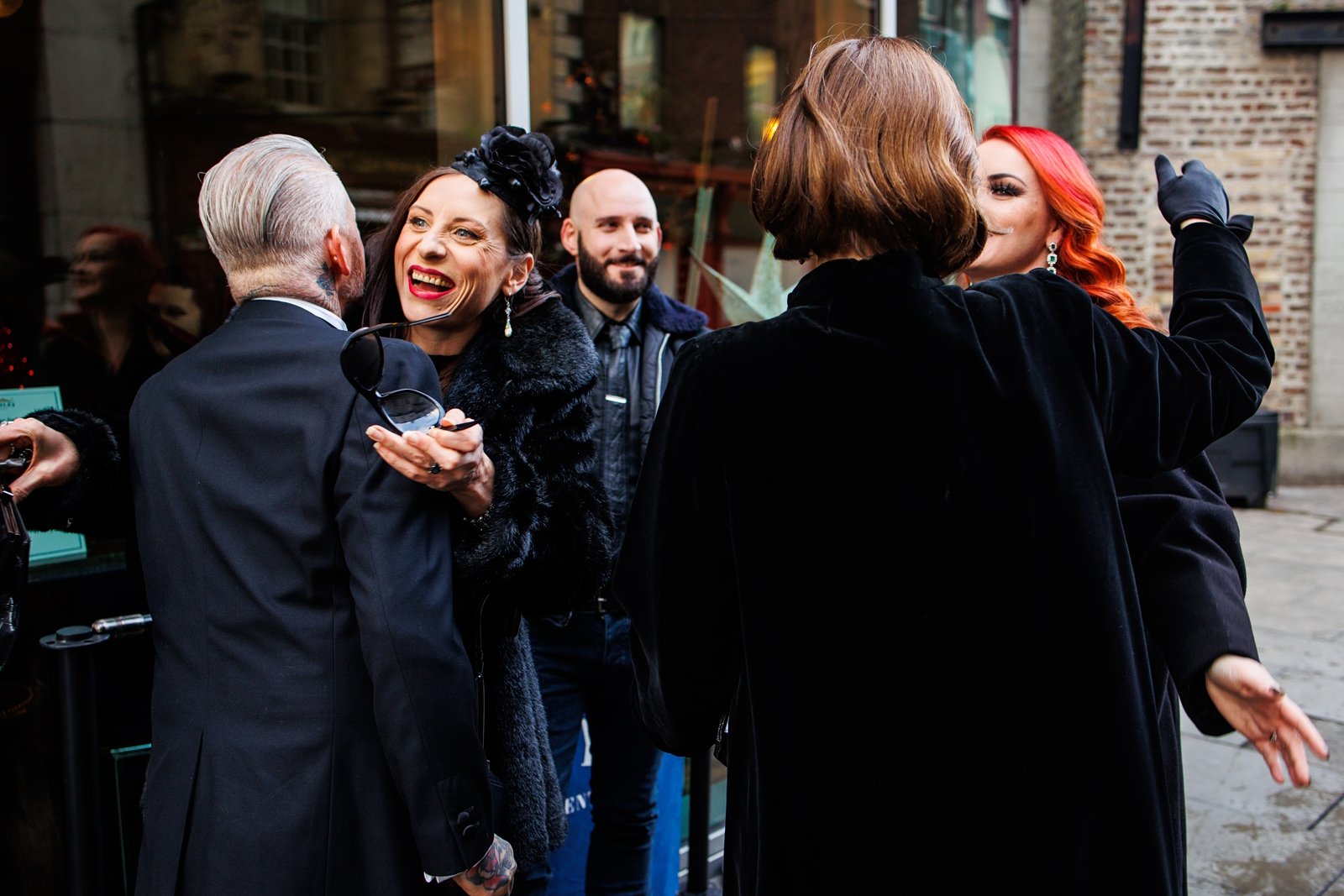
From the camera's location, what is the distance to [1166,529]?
1745 millimetres

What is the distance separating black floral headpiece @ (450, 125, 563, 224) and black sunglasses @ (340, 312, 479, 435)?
2.87 ft

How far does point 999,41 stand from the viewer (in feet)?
22.9

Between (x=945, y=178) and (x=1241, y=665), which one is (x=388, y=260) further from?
(x=1241, y=665)

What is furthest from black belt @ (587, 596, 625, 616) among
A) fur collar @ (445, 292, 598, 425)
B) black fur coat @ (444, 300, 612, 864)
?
fur collar @ (445, 292, 598, 425)

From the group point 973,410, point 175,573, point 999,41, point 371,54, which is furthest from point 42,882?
point 999,41

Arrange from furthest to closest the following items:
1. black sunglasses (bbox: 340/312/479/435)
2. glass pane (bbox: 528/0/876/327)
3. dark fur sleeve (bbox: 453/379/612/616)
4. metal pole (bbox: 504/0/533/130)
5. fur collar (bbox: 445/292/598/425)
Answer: glass pane (bbox: 528/0/876/327) → metal pole (bbox: 504/0/533/130) → fur collar (bbox: 445/292/598/425) → dark fur sleeve (bbox: 453/379/612/616) → black sunglasses (bbox: 340/312/479/435)

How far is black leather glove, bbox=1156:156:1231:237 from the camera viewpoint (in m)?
1.75

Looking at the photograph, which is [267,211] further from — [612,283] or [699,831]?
[699,831]

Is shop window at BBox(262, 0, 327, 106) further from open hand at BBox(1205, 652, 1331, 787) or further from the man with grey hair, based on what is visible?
open hand at BBox(1205, 652, 1331, 787)

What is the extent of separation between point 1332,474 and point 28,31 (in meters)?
11.4

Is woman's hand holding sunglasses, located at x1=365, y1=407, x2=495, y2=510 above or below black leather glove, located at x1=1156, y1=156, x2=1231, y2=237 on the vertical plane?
below

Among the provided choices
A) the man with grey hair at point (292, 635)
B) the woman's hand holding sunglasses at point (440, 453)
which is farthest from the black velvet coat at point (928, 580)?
the man with grey hair at point (292, 635)

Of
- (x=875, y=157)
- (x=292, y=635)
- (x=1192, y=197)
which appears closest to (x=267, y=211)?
(x=292, y=635)

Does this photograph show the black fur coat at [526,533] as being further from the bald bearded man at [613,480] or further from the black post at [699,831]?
the black post at [699,831]
